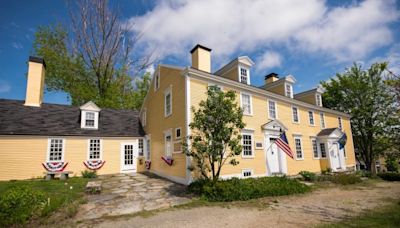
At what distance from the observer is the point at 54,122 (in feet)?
50.4

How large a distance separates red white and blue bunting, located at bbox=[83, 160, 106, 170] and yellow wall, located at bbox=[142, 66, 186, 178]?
12.5ft

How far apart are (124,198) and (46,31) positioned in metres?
24.8

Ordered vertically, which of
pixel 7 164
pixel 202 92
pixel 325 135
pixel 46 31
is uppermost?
pixel 46 31

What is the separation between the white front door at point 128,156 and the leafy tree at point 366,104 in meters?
23.7

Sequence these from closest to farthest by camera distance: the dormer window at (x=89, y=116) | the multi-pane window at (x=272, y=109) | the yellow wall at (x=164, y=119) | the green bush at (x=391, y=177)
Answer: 1. the yellow wall at (x=164, y=119)
2. the green bush at (x=391, y=177)
3. the multi-pane window at (x=272, y=109)
4. the dormer window at (x=89, y=116)

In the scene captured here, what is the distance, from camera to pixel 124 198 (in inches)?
329

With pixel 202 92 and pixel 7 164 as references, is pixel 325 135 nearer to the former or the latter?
pixel 202 92

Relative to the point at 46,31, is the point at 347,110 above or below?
below

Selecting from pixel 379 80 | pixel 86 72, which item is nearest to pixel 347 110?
pixel 379 80

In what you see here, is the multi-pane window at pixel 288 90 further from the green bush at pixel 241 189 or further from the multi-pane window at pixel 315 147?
the green bush at pixel 241 189

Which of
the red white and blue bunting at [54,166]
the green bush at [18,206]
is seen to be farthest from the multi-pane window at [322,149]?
the red white and blue bunting at [54,166]

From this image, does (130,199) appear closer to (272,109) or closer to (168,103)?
(168,103)

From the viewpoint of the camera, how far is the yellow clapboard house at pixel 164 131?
12.3 m

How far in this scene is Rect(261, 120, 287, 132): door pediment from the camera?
14.2m
